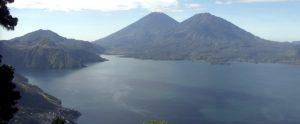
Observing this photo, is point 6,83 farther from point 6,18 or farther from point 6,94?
point 6,18

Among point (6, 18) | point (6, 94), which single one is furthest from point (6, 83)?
point (6, 18)

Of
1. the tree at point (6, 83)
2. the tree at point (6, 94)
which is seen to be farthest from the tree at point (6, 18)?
the tree at point (6, 94)

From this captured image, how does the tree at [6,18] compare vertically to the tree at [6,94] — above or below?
above

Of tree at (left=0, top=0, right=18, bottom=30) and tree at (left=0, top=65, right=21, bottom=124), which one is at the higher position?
tree at (left=0, top=0, right=18, bottom=30)

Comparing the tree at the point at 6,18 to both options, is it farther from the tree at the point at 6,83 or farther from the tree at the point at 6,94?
the tree at the point at 6,94

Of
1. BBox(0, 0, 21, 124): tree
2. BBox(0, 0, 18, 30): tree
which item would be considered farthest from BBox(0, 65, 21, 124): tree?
BBox(0, 0, 18, 30): tree

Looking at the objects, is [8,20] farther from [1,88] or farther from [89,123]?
[89,123]

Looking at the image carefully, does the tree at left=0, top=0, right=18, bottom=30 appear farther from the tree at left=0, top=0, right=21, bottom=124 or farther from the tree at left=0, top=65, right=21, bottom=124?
the tree at left=0, top=65, right=21, bottom=124

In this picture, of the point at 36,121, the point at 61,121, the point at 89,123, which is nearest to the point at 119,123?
the point at 89,123
